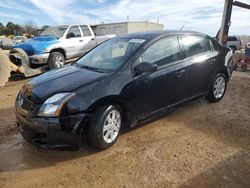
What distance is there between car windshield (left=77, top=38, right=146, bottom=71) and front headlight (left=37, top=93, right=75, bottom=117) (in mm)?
901

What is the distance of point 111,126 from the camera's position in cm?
380

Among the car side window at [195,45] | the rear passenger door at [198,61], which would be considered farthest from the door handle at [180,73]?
the car side window at [195,45]

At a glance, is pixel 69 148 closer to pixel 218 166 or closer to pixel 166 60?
pixel 218 166

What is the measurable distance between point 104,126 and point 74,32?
8161mm

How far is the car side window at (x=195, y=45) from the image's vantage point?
4.98 metres

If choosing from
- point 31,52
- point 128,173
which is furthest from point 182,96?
point 31,52

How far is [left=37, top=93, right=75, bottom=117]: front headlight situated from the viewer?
3348 millimetres

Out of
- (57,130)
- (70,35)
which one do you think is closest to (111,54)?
(57,130)

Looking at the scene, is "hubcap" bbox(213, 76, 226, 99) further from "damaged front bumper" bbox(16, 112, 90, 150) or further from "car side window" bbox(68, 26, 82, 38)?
"car side window" bbox(68, 26, 82, 38)

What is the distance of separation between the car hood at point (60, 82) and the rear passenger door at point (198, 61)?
6.23ft

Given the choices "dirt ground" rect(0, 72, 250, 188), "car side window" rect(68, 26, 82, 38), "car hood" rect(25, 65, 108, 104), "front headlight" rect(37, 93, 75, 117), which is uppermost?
"car side window" rect(68, 26, 82, 38)

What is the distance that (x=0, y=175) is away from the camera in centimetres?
329

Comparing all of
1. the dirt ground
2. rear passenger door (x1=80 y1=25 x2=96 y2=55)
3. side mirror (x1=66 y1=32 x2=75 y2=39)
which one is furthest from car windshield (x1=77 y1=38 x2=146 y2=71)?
rear passenger door (x1=80 y1=25 x2=96 y2=55)

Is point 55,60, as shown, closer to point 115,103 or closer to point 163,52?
point 163,52
